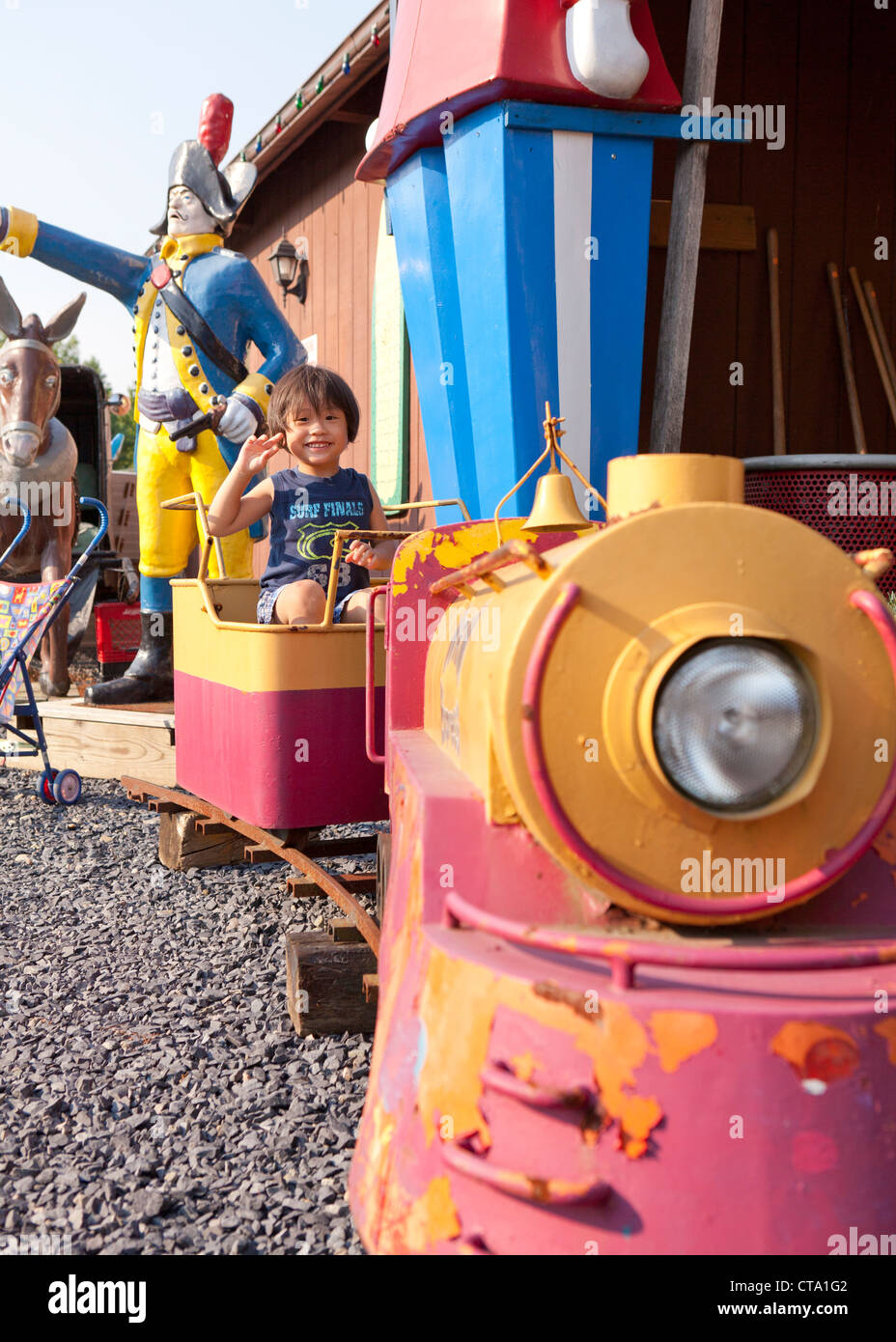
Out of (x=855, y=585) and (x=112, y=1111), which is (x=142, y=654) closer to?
(x=112, y=1111)

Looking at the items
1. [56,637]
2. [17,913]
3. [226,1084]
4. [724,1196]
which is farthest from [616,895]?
[56,637]

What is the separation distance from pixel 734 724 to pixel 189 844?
279cm

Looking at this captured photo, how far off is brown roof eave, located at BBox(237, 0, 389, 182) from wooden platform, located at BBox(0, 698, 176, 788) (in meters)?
3.11

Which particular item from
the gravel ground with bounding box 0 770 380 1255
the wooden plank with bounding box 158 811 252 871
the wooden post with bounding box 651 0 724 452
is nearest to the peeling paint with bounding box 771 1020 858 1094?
the gravel ground with bounding box 0 770 380 1255

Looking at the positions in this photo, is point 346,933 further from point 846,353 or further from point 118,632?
point 118,632

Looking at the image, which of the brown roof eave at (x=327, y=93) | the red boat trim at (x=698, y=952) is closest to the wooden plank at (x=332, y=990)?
the red boat trim at (x=698, y=952)

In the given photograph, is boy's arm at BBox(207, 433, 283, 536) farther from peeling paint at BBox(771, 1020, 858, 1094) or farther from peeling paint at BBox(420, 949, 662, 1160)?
peeling paint at BBox(771, 1020, 858, 1094)

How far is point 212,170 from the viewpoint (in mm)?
4785

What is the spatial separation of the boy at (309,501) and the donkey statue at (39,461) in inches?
134

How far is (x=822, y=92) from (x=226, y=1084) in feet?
16.3

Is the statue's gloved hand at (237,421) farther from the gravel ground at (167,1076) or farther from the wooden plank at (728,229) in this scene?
the wooden plank at (728,229)

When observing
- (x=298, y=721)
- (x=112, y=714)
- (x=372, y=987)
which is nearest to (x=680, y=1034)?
(x=372, y=987)

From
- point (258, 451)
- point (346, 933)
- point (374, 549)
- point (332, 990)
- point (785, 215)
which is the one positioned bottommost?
point (332, 990)

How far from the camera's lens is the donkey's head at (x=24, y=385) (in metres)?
6.15
